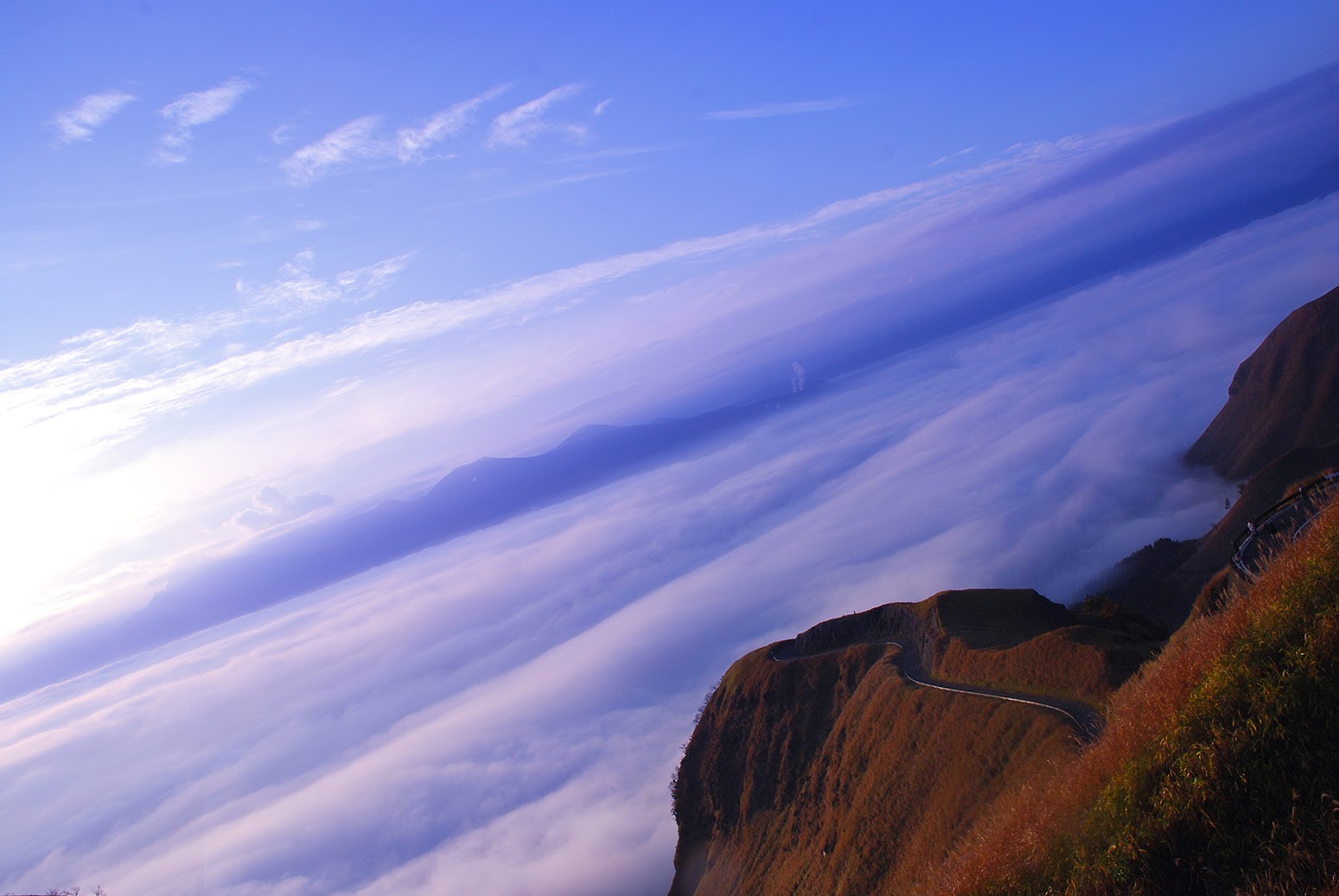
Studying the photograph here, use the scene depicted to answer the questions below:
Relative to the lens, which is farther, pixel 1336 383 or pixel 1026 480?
pixel 1026 480

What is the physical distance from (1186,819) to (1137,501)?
127 meters

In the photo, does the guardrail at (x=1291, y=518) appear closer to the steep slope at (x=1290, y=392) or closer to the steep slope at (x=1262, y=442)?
the steep slope at (x=1262, y=442)

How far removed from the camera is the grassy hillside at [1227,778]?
9375 mm

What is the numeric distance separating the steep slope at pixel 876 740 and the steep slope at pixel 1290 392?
52.4 m

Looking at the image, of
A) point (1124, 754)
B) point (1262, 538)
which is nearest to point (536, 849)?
point (1262, 538)

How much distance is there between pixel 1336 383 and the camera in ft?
280

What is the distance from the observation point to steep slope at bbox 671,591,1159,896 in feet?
90.8

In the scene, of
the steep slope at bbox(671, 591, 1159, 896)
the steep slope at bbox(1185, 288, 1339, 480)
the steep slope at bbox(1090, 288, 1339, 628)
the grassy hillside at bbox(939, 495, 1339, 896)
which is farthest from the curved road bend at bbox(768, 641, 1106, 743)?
the steep slope at bbox(1185, 288, 1339, 480)

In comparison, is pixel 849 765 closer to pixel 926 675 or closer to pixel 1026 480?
pixel 926 675

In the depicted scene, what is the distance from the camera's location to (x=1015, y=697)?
100ft

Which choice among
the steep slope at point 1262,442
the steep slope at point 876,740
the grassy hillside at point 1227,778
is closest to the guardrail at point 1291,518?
the steep slope at point 876,740

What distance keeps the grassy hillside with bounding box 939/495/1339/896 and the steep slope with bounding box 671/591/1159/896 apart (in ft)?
42.7

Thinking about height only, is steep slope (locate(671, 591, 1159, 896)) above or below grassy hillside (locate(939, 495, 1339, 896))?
below

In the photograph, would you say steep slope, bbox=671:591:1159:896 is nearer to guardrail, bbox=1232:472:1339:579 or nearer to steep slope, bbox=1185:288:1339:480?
guardrail, bbox=1232:472:1339:579
